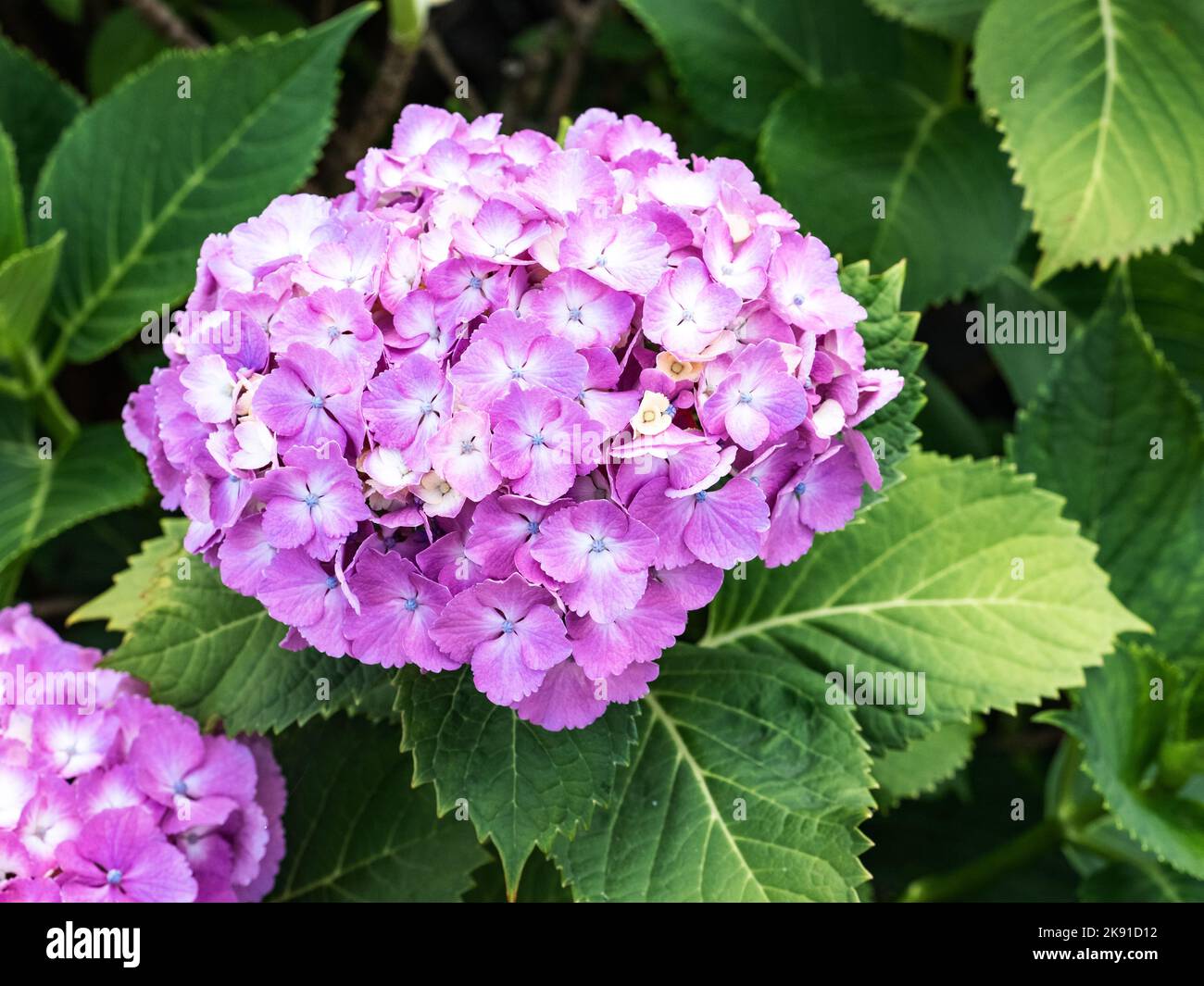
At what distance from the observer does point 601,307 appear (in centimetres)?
86

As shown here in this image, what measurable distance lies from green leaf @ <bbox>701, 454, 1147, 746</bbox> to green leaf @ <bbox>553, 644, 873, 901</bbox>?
0.44ft

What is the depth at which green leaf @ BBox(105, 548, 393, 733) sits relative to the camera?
108 cm

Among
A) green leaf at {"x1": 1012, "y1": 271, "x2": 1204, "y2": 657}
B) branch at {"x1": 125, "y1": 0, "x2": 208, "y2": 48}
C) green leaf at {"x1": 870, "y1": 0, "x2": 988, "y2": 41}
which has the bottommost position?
green leaf at {"x1": 1012, "y1": 271, "x2": 1204, "y2": 657}

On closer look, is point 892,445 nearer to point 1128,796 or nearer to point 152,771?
point 1128,796

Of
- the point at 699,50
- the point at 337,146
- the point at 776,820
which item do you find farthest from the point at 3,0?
the point at 776,820

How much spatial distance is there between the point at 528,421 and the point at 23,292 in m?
0.94

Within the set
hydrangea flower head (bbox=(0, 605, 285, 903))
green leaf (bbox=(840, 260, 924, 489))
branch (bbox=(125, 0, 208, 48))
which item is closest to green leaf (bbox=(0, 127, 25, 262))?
branch (bbox=(125, 0, 208, 48))

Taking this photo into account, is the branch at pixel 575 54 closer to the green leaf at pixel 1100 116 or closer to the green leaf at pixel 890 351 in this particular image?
the green leaf at pixel 1100 116

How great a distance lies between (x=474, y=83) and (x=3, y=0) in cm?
85

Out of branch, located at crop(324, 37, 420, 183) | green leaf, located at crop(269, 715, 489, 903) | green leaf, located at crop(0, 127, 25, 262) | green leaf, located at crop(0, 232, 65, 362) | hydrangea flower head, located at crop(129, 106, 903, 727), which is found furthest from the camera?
branch, located at crop(324, 37, 420, 183)

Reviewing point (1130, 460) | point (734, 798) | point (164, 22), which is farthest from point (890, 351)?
point (164, 22)

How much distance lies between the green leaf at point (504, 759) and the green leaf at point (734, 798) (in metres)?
0.10

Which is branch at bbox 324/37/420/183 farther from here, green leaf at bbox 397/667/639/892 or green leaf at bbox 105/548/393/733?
green leaf at bbox 397/667/639/892

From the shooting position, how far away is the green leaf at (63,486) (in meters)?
1.42
